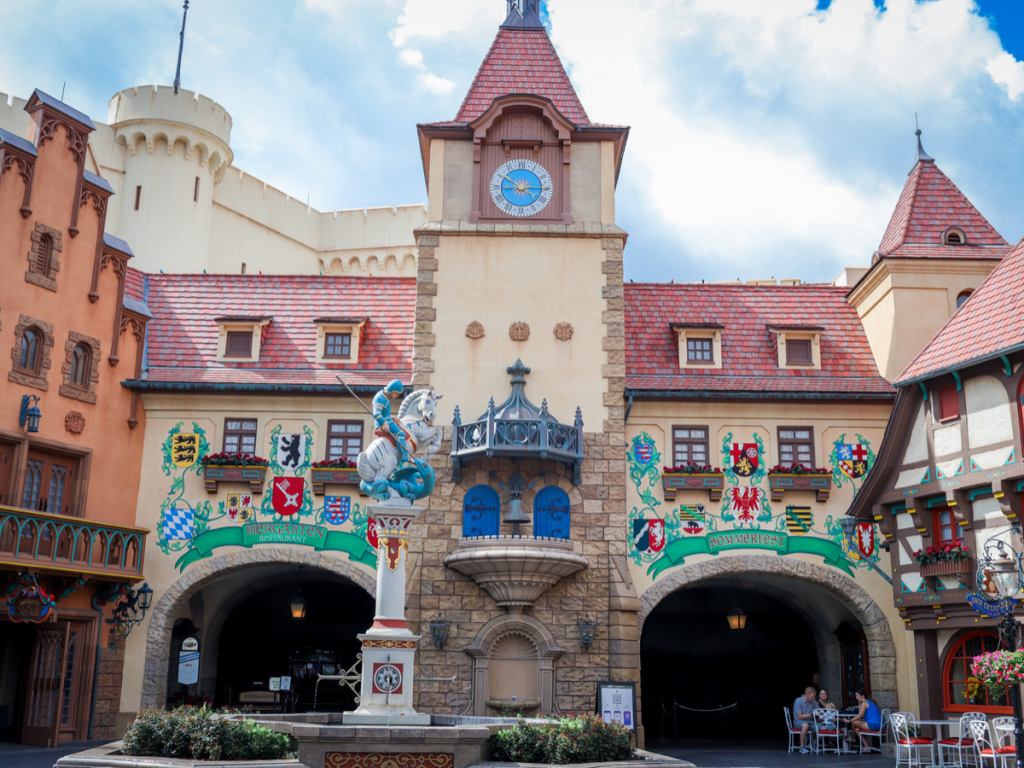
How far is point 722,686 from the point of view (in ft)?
93.2

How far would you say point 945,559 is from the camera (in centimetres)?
2003

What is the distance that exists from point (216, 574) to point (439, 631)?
5.22 m

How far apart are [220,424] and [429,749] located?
13.3 metres

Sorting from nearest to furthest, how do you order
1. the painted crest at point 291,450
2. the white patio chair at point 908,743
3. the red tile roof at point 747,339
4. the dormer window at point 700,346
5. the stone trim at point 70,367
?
the white patio chair at point 908,743 < the stone trim at point 70,367 < the painted crest at point 291,450 < the red tile roof at point 747,339 < the dormer window at point 700,346

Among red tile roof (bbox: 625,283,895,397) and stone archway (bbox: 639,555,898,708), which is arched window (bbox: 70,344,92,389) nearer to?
red tile roof (bbox: 625,283,895,397)

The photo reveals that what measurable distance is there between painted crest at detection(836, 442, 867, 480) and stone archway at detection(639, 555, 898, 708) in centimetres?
220

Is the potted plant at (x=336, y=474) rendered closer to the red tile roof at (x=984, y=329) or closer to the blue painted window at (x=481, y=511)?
the blue painted window at (x=481, y=511)

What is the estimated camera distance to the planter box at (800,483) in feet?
75.4

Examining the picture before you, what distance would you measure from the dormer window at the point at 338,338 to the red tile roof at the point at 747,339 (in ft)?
20.9

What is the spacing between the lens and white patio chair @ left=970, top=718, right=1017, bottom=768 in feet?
54.9

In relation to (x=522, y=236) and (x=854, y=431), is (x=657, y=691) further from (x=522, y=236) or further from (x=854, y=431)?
(x=522, y=236)

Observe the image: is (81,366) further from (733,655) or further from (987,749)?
(987,749)

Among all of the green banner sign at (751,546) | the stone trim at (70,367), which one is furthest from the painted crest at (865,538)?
the stone trim at (70,367)

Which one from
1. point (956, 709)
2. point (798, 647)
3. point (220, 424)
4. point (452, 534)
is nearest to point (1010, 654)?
point (956, 709)
